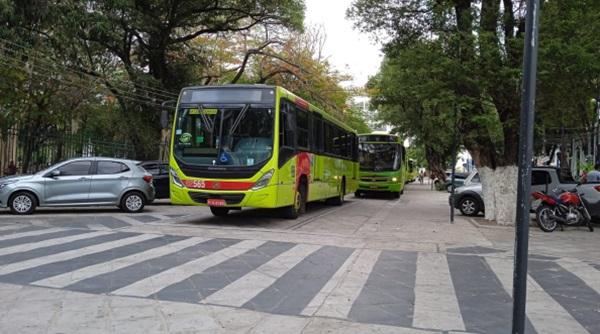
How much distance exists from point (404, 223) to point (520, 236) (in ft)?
39.3

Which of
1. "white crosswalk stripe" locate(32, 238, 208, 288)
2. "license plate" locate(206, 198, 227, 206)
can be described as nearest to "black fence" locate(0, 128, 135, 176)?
"license plate" locate(206, 198, 227, 206)

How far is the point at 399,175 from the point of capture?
27938 mm

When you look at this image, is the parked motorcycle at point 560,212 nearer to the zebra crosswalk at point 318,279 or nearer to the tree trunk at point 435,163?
the zebra crosswalk at point 318,279

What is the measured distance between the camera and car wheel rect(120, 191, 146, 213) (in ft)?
52.9

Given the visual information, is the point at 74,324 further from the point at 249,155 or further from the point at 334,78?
the point at 334,78

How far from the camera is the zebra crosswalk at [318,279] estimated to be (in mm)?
5930

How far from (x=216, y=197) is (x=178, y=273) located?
5186 millimetres

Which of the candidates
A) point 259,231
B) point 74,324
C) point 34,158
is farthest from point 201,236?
point 34,158

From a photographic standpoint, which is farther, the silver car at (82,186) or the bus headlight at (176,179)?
the silver car at (82,186)

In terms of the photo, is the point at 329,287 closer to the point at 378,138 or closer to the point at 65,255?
the point at 65,255

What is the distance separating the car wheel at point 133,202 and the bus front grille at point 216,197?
13.6 feet

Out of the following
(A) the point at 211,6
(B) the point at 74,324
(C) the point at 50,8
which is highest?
(A) the point at 211,6

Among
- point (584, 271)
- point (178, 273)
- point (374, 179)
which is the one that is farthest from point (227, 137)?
point (374, 179)

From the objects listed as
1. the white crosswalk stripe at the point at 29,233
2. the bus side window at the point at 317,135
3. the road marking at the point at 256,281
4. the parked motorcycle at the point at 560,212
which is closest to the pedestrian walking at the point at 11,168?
the white crosswalk stripe at the point at 29,233
